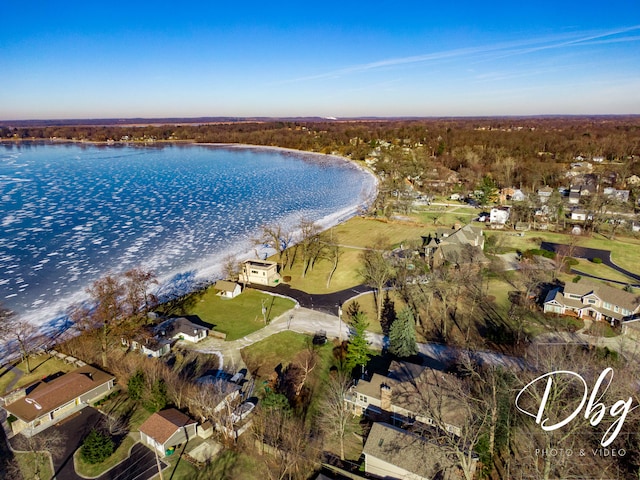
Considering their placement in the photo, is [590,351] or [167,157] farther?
[167,157]

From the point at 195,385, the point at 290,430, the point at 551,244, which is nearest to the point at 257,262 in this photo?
the point at 195,385

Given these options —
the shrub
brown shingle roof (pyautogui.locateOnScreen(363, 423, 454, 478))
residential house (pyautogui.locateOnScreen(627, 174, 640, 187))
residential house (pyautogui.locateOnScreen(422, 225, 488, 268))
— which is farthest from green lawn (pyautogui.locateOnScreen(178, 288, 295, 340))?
residential house (pyautogui.locateOnScreen(627, 174, 640, 187))

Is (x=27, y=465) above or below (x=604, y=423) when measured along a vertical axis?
below

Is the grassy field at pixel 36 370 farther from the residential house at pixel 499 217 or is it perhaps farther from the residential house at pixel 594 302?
the residential house at pixel 499 217

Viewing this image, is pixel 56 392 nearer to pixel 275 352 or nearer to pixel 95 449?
pixel 95 449

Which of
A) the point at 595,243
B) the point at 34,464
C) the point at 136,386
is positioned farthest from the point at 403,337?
the point at 595,243

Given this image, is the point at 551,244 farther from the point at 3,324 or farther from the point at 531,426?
the point at 3,324
